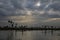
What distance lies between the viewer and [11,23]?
7628 inches

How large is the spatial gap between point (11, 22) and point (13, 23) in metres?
6.46

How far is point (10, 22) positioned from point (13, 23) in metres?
7.47

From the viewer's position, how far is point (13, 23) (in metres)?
195

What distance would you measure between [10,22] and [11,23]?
5656 millimetres

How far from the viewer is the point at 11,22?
620ft

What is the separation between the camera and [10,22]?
188250mm

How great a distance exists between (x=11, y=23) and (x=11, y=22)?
4.93 metres

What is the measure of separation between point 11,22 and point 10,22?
1.27 m
